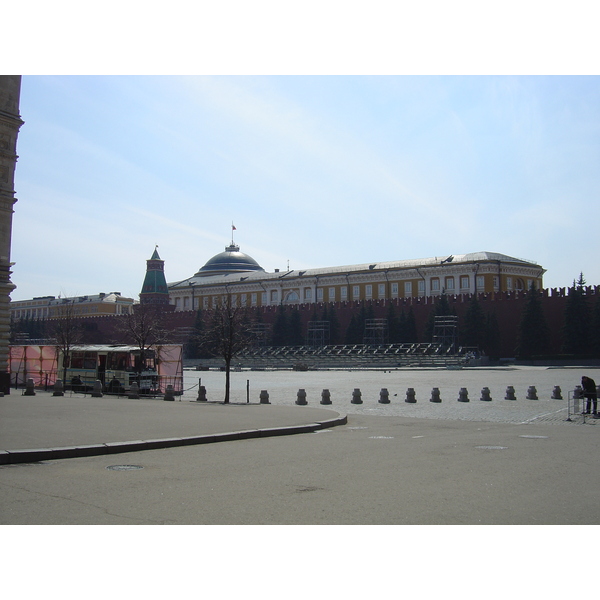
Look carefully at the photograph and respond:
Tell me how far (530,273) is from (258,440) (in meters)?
70.4

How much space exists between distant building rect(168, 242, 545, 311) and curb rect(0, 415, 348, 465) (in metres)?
57.1

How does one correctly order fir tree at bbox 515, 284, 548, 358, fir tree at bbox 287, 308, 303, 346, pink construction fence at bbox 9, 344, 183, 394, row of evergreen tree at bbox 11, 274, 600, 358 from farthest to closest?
fir tree at bbox 287, 308, 303, 346, fir tree at bbox 515, 284, 548, 358, row of evergreen tree at bbox 11, 274, 600, 358, pink construction fence at bbox 9, 344, 183, 394

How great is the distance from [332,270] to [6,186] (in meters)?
66.3

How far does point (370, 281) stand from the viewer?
267 ft

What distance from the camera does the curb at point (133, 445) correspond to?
8523 mm

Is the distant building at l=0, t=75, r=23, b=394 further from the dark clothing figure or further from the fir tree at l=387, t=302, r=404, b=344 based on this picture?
the fir tree at l=387, t=302, r=404, b=344

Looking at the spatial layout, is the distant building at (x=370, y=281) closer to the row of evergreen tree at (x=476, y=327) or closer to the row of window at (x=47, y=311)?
the row of evergreen tree at (x=476, y=327)

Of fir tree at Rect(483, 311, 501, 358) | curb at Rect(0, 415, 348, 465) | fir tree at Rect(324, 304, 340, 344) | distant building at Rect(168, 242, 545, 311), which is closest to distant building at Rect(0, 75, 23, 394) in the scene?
curb at Rect(0, 415, 348, 465)

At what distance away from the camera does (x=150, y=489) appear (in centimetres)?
669

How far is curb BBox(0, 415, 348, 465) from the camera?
8523 mm

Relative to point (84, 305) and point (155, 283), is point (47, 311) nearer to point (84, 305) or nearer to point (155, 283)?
point (84, 305)

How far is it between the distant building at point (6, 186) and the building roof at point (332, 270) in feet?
189

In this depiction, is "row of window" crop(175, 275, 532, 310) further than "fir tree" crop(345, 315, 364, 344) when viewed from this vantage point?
Yes

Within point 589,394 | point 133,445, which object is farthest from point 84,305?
point 133,445
